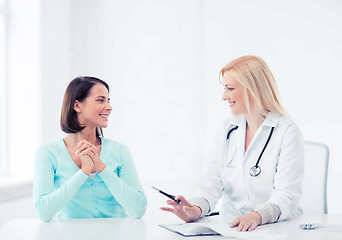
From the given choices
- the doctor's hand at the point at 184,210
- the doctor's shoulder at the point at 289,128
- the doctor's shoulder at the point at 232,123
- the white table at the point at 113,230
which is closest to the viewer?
the white table at the point at 113,230

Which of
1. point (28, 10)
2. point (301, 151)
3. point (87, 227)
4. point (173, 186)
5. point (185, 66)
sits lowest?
point (173, 186)

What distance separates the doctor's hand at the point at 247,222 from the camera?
1455mm

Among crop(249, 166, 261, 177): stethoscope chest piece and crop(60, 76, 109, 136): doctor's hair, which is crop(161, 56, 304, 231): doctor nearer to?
crop(249, 166, 261, 177): stethoscope chest piece

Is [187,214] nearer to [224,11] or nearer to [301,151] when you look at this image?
[301,151]

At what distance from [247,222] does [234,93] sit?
2.19 feet

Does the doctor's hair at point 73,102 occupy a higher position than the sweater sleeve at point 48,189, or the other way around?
the doctor's hair at point 73,102

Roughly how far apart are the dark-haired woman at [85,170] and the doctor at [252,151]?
0.28 metres

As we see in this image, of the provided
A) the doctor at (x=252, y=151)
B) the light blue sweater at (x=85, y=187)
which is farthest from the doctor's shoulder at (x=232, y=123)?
the light blue sweater at (x=85, y=187)

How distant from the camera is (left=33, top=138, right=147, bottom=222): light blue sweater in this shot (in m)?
1.67

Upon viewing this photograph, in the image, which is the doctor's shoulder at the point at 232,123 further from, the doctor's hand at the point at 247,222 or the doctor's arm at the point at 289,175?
the doctor's hand at the point at 247,222

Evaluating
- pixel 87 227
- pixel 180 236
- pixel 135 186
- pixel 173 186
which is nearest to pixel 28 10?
pixel 173 186

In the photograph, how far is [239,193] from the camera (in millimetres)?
1919

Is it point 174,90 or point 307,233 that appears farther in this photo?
point 174,90

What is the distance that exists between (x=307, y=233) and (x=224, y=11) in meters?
2.31
